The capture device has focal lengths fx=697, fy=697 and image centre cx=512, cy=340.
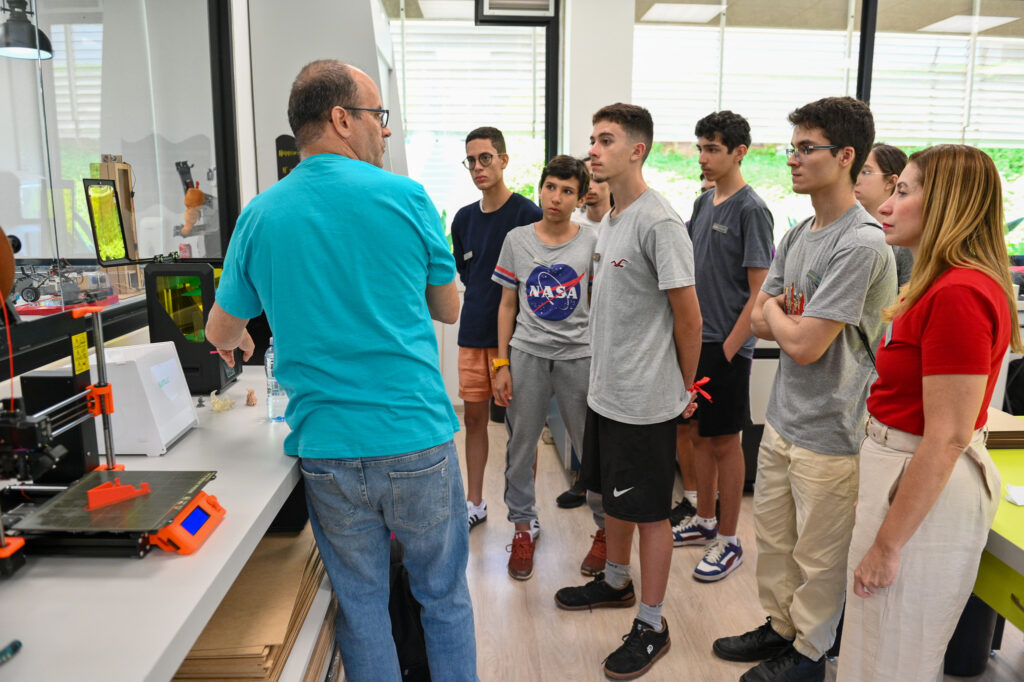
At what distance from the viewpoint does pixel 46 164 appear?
6.78 ft

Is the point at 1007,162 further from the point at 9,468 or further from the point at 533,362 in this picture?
the point at 9,468

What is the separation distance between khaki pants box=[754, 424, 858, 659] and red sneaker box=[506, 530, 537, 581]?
0.92 m

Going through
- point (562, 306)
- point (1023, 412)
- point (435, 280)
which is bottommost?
point (1023, 412)

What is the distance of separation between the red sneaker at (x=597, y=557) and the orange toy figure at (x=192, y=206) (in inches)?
84.8

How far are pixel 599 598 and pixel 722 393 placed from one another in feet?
2.98

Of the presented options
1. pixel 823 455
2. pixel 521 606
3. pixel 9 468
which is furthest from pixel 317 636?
pixel 823 455

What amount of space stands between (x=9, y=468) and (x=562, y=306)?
6.41 ft

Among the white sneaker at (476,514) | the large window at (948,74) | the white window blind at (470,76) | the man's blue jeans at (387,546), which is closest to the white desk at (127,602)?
the man's blue jeans at (387,546)

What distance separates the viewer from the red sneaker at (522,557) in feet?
8.87

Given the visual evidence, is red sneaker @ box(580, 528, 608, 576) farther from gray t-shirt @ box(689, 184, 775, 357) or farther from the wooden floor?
gray t-shirt @ box(689, 184, 775, 357)

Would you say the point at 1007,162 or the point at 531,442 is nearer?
the point at 531,442

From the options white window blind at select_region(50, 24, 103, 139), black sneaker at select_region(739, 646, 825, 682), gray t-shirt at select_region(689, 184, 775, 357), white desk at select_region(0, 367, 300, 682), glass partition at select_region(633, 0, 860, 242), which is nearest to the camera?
white desk at select_region(0, 367, 300, 682)

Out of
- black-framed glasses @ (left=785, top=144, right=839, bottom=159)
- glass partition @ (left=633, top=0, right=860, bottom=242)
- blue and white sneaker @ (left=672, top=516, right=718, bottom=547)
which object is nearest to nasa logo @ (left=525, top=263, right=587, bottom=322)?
black-framed glasses @ (left=785, top=144, right=839, bottom=159)

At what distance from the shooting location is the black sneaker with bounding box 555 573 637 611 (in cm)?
248
